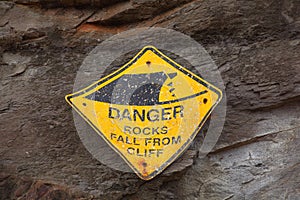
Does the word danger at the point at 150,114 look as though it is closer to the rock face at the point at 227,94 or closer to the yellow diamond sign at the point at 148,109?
the yellow diamond sign at the point at 148,109

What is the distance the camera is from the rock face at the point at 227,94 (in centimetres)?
123

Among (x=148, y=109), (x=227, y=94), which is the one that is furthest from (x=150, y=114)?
(x=227, y=94)

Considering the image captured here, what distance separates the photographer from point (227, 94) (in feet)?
4.16

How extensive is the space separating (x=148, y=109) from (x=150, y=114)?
2 centimetres

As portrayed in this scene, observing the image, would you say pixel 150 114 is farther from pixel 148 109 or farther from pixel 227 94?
pixel 227 94

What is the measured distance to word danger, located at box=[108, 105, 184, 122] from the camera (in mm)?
1239

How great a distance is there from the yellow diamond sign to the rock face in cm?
6

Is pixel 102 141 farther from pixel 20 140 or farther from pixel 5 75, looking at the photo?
pixel 5 75

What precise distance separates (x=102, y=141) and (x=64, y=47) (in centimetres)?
37

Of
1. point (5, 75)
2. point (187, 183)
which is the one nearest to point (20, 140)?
point (5, 75)

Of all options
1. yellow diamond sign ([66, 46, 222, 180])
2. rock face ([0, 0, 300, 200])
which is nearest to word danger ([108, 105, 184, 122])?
yellow diamond sign ([66, 46, 222, 180])

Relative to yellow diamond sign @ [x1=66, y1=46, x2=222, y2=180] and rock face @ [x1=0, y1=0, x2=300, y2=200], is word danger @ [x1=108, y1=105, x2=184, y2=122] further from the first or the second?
rock face @ [x1=0, y1=0, x2=300, y2=200]

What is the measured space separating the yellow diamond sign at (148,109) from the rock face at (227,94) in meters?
0.06

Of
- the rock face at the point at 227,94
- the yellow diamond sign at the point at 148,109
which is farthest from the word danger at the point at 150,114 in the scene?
the rock face at the point at 227,94
